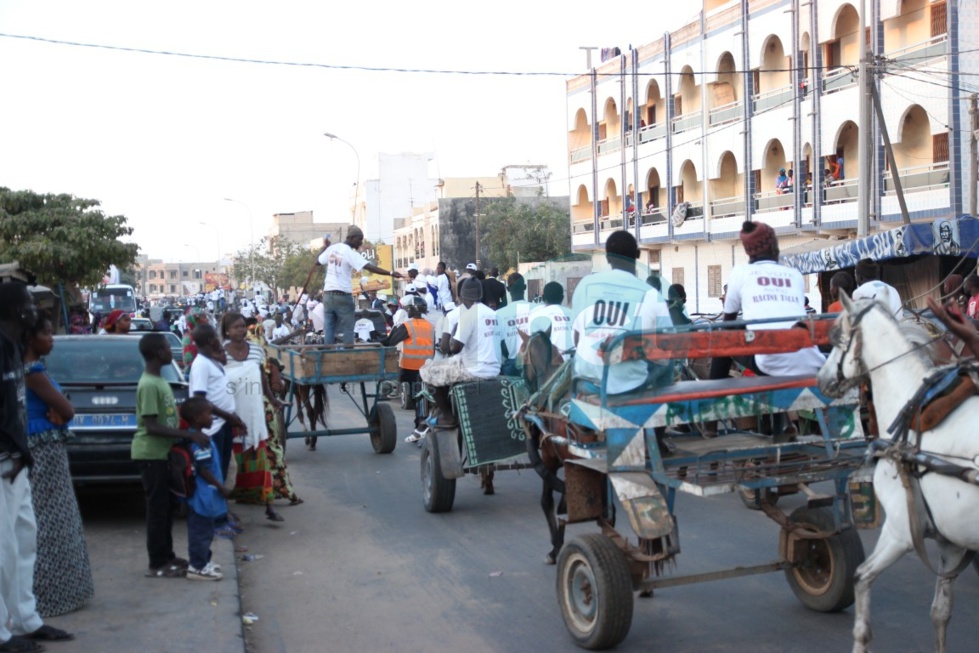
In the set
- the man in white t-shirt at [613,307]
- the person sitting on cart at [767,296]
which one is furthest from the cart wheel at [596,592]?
the person sitting on cart at [767,296]

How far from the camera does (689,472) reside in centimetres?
581

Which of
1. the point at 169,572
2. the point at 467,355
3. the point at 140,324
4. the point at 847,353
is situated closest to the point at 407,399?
the point at 467,355

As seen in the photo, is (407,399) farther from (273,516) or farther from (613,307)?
(613,307)

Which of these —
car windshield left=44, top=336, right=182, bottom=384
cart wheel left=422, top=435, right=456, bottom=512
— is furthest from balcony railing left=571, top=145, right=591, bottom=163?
car windshield left=44, top=336, right=182, bottom=384

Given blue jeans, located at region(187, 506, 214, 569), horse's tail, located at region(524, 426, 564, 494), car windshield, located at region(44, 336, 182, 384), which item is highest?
car windshield, located at region(44, 336, 182, 384)

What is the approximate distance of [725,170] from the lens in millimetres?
37750

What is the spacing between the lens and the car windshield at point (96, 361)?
30.6 ft

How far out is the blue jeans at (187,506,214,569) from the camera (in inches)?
283

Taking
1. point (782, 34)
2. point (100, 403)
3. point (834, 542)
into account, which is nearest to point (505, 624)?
point (834, 542)

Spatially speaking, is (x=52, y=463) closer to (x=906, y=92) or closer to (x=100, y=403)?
(x=100, y=403)

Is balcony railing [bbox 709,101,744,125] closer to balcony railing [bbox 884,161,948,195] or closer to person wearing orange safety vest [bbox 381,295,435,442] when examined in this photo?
balcony railing [bbox 884,161,948,195]

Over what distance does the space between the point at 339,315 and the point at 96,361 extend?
414 centimetres

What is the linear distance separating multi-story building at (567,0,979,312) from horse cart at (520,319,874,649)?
49.5 ft

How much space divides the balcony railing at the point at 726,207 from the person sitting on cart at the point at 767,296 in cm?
2947
